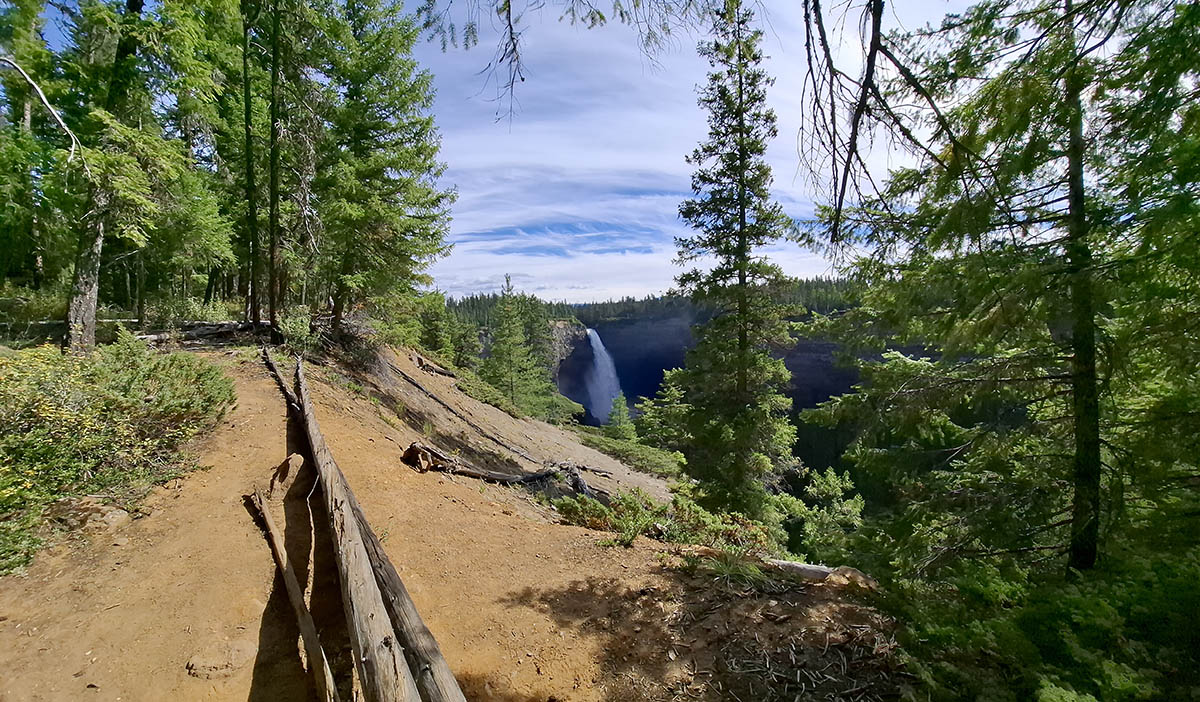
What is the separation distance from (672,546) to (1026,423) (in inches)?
153

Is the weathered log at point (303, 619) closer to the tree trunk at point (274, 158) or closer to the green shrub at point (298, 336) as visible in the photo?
the green shrub at point (298, 336)

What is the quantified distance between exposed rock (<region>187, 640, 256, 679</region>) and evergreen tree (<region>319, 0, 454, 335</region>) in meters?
8.91

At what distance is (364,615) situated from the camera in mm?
2832

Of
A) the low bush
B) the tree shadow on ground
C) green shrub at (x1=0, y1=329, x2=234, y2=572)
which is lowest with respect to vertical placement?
the low bush

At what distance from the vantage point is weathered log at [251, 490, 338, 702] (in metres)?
2.84

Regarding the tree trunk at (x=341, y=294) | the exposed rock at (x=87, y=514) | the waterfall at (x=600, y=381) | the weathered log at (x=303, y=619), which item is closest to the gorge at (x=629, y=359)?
the waterfall at (x=600, y=381)

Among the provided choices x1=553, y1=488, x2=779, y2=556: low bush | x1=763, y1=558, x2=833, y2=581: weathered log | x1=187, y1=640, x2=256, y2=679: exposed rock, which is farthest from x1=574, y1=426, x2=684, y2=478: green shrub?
x1=187, y1=640, x2=256, y2=679: exposed rock

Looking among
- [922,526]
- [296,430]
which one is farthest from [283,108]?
[922,526]

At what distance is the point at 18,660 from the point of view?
2945mm

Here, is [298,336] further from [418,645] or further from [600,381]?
[600,381]

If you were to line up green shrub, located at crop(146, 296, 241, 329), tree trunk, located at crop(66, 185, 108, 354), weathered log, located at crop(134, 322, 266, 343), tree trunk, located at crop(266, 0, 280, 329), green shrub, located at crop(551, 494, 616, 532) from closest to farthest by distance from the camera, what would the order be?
1. green shrub, located at crop(551, 494, 616, 532)
2. tree trunk, located at crop(66, 185, 108, 354)
3. tree trunk, located at crop(266, 0, 280, 329)
4. weathered log, located at crop(134, 322, 266, 343)
5. green shrub, located at crop(146, 296, 241, 329)

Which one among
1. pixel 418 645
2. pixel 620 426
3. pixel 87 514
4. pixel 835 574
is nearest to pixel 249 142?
pixel 87 514

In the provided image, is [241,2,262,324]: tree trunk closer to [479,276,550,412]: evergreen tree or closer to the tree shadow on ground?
the tree shadow on ground

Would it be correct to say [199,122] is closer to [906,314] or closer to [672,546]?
[672,546]
